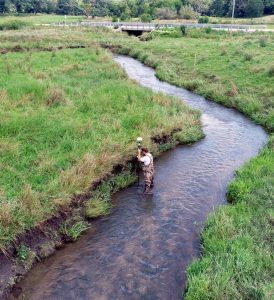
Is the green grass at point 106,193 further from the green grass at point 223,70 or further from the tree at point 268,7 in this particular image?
the tree at point 268,7

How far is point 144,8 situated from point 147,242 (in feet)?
431

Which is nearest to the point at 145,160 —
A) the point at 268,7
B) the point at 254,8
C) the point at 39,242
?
the point at 39,242

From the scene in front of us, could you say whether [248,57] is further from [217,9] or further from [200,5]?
[200,5]

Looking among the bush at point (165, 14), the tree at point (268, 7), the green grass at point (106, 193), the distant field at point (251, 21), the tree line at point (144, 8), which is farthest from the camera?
the bush at point (165, 14)

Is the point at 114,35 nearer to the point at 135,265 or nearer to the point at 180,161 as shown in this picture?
the point at 180,161

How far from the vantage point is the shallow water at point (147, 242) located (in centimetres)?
1028

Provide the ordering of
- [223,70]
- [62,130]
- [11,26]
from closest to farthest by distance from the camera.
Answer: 1. [62,130]
2. [223,70]
3. [11,26]

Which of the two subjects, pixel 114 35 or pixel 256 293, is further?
pixel 114 35

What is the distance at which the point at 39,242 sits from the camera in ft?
38.1

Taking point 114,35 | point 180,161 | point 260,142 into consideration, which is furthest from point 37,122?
point 114,35

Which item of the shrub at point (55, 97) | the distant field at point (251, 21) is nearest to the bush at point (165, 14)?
the distant field at point (251, 21)

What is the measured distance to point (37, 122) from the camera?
57.2 feet

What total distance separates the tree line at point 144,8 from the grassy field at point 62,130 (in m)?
93.9

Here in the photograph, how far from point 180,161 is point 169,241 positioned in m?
6.83
